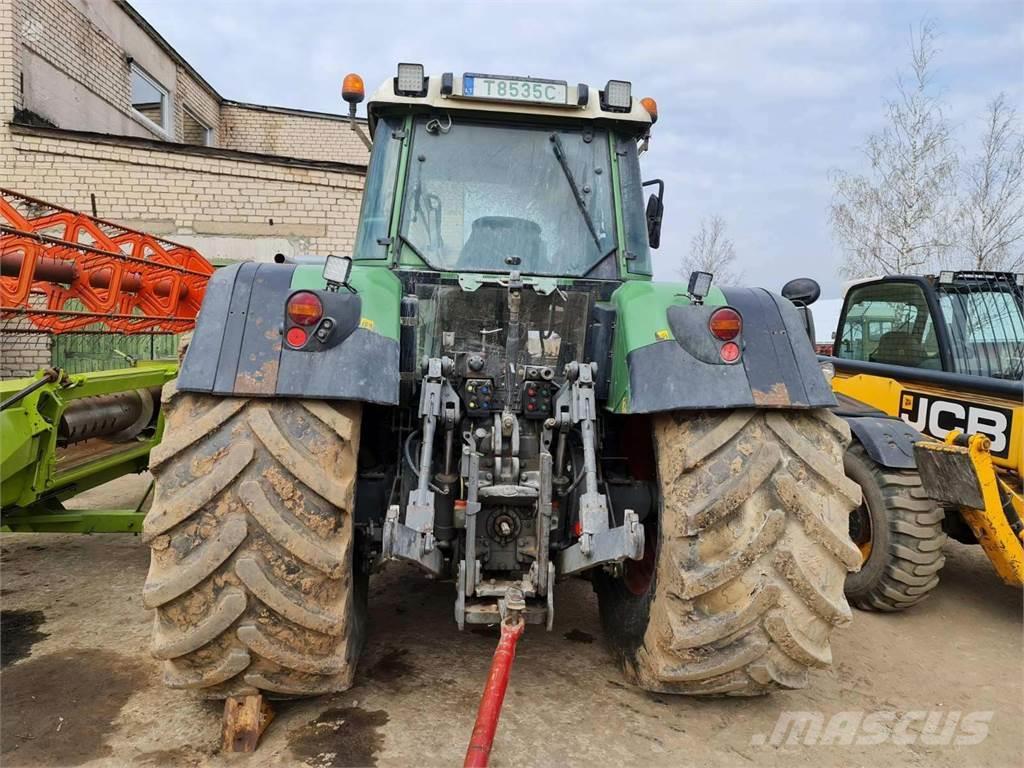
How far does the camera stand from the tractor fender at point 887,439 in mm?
4191

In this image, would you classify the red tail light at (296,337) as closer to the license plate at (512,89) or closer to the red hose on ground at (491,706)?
the red hose on ground at (491,706)

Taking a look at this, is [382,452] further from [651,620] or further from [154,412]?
[154,412]

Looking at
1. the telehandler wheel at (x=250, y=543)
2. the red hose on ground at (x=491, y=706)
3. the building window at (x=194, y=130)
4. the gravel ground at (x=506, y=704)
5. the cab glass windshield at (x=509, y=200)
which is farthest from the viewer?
the building window at (x=194, y=130)

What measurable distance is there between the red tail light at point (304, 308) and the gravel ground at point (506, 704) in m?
1.42

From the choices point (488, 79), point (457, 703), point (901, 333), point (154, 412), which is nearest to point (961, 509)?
point (901, 333)

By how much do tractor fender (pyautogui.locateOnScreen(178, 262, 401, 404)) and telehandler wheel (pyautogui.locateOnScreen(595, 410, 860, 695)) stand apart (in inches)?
42.3

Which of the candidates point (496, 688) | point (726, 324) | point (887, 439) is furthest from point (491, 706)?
point (887, 439)

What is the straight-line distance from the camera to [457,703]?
9.04ft

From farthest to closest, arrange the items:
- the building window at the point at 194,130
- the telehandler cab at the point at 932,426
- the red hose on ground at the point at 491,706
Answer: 1. the building window at the point at 194,130
2. the telehandler cab at the point at 932,426
3. the red hose on ground at the point at 491,706

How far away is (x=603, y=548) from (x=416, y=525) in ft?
2.09

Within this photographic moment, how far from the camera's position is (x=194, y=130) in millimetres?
14719

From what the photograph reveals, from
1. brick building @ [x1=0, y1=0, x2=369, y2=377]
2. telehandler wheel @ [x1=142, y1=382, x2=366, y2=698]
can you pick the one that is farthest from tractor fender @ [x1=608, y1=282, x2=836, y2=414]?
brick building @ [x1=0, y1=0, x2=369, y2=377]

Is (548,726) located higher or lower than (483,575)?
lower
